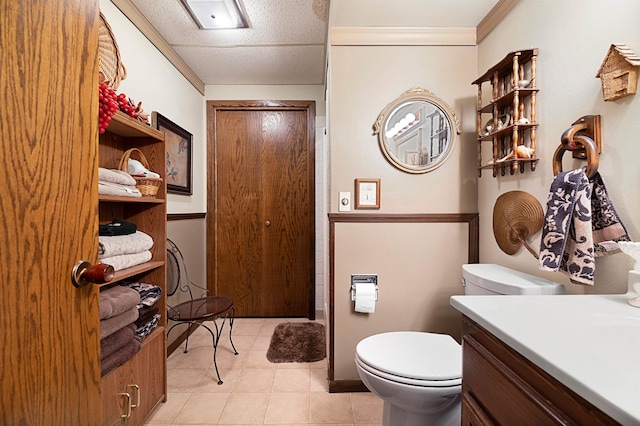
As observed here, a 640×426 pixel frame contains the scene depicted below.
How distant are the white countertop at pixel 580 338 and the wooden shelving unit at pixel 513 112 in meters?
0.70

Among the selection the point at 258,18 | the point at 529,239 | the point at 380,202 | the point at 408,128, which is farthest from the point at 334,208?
the point at 258,18

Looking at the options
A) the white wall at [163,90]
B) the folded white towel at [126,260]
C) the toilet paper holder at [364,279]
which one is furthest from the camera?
the toilet paper holder at [364,279]

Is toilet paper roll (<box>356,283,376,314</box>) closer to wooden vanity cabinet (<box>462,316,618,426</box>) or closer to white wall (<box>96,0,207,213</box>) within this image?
wooden vanity cabinet (<box>462,316,618,426</box>)

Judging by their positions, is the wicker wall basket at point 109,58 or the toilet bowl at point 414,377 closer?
the toilet bowl at point 414,377

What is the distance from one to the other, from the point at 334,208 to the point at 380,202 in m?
0.29

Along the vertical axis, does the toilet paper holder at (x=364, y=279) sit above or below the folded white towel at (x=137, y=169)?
below

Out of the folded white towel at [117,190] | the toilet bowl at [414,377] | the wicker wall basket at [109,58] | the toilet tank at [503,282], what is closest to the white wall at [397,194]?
the toilet tank at [503,282]

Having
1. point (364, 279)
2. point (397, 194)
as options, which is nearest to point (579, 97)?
point (397, 194)

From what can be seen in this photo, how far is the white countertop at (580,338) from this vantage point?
43 cm

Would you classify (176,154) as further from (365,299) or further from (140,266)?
(365,299)

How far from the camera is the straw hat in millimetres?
1315

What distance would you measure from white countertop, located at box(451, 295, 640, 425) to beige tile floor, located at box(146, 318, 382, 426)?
1174mm

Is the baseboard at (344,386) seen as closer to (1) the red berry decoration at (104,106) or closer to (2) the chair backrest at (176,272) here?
(2) the chair backrest at (176,272)

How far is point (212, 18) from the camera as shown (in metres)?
1.89
